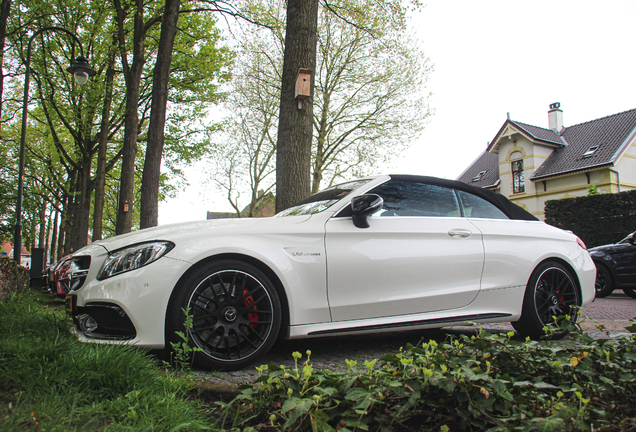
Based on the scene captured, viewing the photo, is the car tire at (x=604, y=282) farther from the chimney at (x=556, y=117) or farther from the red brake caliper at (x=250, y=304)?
the chimney at (x=556, y=117)

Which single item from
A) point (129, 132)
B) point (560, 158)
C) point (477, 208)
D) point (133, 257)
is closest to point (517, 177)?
point (560, 158)

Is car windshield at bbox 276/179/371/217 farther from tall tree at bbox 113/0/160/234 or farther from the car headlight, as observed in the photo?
tall tree at bbox 113/0/160/234

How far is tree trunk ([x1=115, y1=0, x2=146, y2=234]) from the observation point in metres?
11.1

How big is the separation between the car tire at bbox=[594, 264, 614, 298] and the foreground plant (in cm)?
931

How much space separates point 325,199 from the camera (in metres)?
3.92

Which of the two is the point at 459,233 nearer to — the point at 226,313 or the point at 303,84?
the point at 226,313

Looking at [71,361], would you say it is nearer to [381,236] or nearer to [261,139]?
[381,236]

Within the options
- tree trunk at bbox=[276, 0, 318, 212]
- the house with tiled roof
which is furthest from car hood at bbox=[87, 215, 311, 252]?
the house with tiled roof

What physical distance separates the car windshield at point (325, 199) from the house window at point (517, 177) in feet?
79.1

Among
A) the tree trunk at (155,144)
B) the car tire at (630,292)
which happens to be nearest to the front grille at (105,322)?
the tree trunk at (155,144)

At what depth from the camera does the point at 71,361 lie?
220 cm

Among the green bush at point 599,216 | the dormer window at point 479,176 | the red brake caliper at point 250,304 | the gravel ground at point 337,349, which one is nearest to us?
the gravel ground at point 337,349

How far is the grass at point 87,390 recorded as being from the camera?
170 centimetres

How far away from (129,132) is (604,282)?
39.4ft
